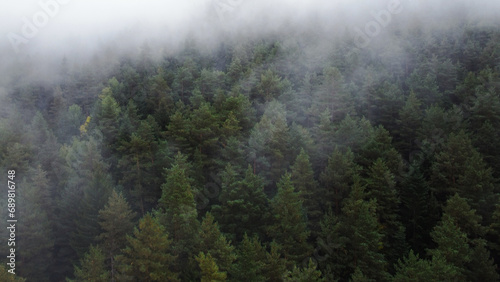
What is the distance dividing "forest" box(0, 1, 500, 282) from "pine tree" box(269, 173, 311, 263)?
125 millimetres

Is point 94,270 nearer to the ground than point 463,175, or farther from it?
nearer to the ground

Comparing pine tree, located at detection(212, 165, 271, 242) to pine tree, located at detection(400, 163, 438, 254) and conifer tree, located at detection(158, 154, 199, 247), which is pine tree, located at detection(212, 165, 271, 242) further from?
pine tree, located at detection(400, 163, 438, 254)

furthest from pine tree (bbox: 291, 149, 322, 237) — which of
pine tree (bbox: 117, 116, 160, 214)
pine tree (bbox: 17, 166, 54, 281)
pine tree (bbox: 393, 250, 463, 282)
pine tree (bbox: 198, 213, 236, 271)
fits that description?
pine tree (bbox: 17, 166, 54, 281)

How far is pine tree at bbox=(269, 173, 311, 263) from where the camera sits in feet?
86.9

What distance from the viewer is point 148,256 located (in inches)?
960

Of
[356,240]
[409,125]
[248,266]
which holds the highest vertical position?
[409,125]

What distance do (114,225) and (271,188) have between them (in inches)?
539

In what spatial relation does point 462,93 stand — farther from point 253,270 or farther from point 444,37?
point 253,270

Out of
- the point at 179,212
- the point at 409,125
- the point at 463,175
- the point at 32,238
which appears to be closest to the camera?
the point at 179,212

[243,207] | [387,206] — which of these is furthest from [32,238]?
[387,206]

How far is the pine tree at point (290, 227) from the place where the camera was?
26500 mm

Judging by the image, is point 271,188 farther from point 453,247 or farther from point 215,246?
point 453,247

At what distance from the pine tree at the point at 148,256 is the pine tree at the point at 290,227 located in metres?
7.67

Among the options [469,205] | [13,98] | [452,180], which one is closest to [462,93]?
[452,180]
